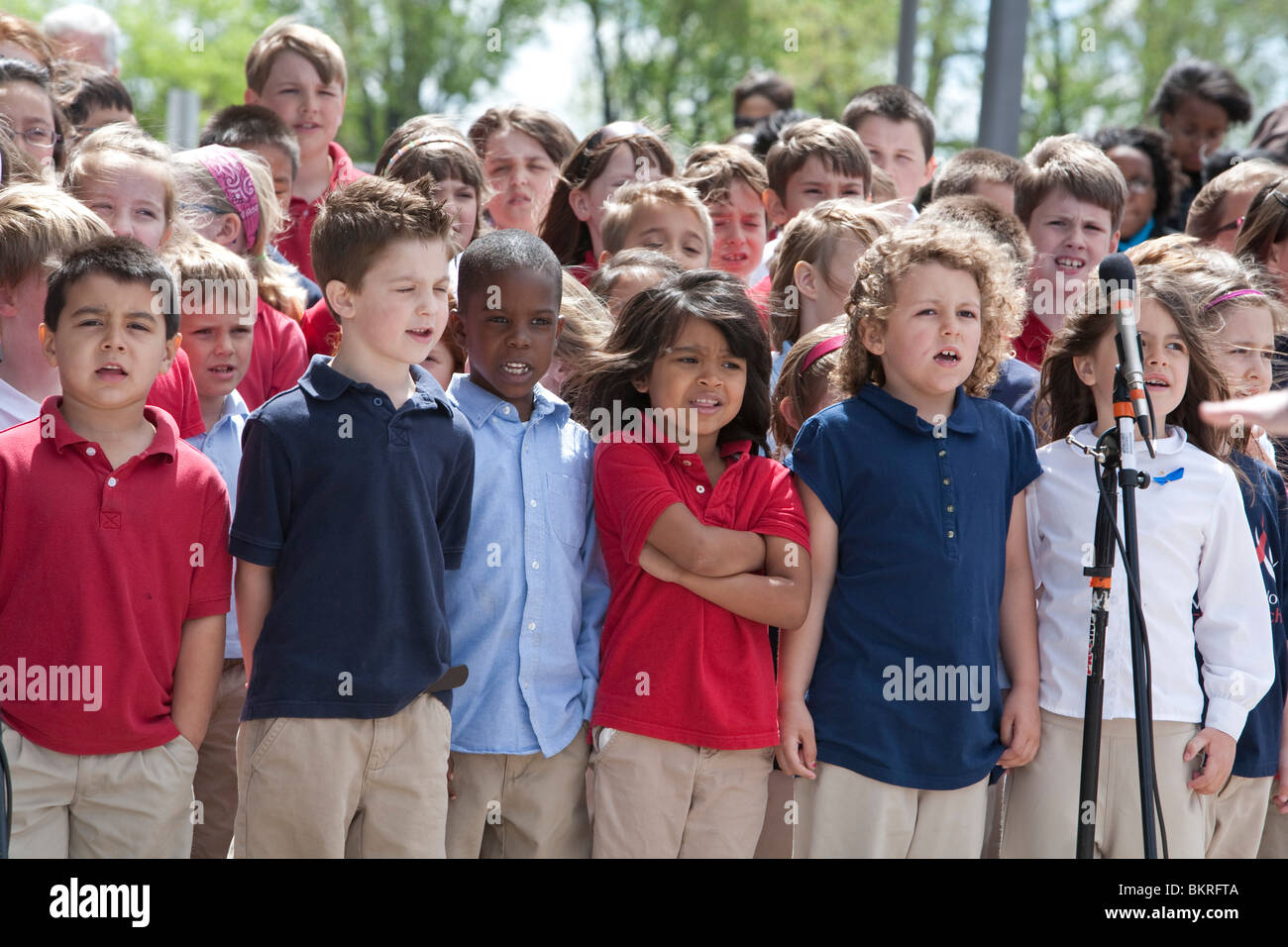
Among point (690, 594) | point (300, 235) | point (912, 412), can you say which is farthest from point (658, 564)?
point (300, 235)

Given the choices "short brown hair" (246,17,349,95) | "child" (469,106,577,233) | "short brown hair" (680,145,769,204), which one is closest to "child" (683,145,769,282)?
"short brown hair" (680,145,769,204)

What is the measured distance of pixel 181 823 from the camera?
131 inches

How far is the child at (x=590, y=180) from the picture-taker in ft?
19.3

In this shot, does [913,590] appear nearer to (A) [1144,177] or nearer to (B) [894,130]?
(B) [894,130]

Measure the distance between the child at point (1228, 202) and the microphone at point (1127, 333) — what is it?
2880 mm

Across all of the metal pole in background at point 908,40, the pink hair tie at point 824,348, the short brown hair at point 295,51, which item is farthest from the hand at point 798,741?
the metal pole in background at point 908,40

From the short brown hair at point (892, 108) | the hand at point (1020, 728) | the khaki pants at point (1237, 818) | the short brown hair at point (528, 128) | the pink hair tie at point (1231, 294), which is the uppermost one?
the short brown hair at point (892, 108)

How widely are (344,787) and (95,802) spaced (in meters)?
0.58

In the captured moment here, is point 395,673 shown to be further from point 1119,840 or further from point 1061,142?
point 1061,142

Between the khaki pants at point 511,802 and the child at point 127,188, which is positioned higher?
the child at point 127,188

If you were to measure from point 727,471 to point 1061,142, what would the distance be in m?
2.81

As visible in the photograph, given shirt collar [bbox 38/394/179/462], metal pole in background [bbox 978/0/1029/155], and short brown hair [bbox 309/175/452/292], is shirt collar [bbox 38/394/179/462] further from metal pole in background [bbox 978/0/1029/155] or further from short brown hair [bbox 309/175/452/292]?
metal pole in background [bbox 978/0/1029/155]

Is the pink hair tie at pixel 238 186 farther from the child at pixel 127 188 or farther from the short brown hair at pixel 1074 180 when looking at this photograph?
the short brown hair at pixel 1074 180

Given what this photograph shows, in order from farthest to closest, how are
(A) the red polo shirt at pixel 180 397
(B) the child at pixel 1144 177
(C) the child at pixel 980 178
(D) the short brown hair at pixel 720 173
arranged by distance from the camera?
1. (B) the child at pixel 1144 177
2. (C) the child at pixel 980 178
3. (D) the short brown hair at pixel 720 173
4. (A) the red polo shirt at pixel 180 397
